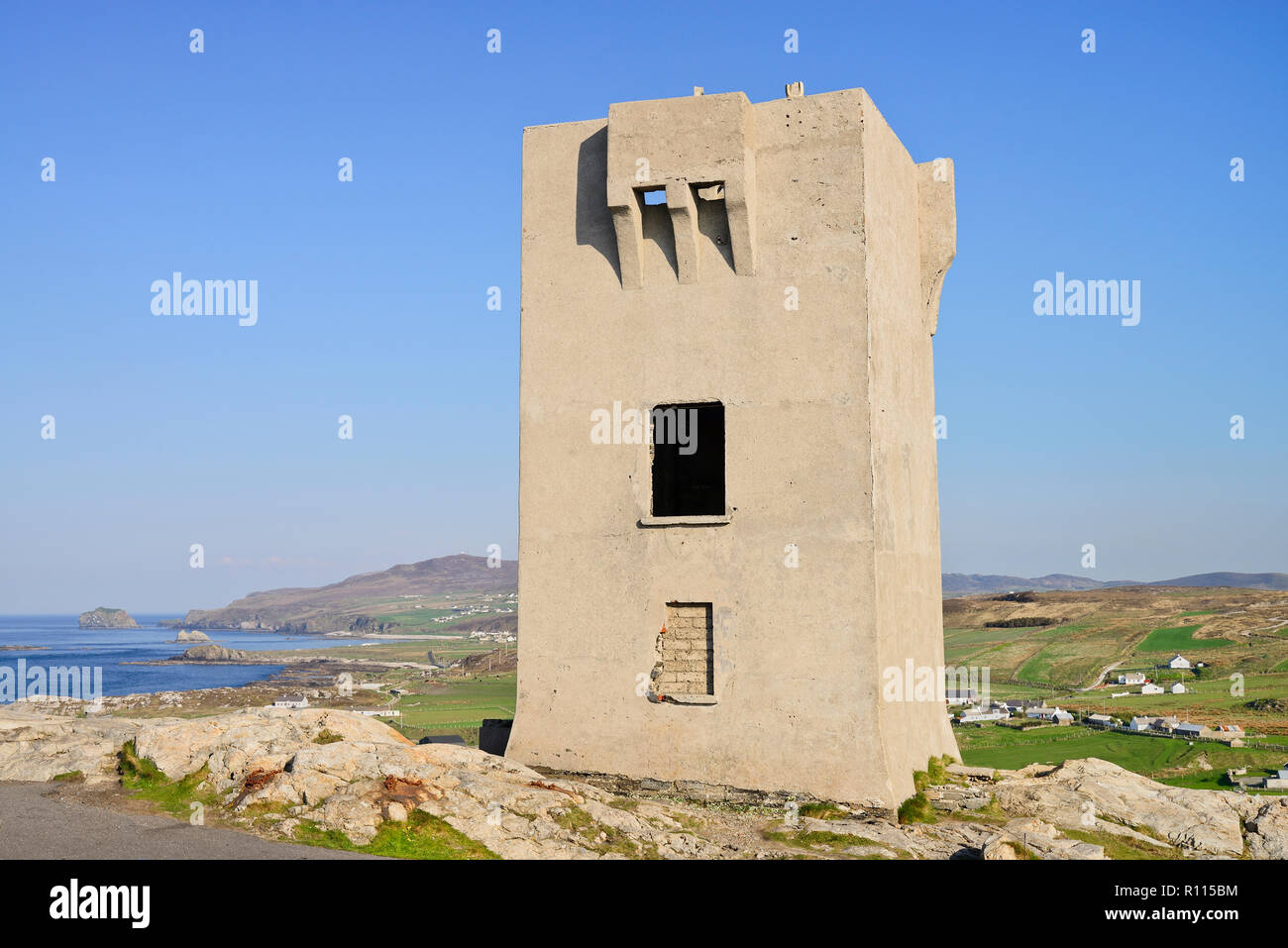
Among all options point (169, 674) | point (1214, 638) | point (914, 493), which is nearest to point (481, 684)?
point (169, 674)

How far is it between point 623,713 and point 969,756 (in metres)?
37.0

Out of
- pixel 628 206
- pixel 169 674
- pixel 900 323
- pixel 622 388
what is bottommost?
Result: pixel 169 674

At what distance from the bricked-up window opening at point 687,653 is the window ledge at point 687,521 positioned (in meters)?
1.14

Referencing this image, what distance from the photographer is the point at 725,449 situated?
15617 mm

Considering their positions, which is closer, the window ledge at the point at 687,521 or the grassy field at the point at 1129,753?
the window ledge at the point at 687,521

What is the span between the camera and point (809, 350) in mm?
15406

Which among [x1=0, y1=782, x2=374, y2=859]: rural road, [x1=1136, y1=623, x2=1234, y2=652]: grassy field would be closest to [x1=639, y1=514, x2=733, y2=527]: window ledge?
[x1=0, y1=782, x2=374, y2=859]: rural road

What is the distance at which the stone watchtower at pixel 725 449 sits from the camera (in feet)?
49.2

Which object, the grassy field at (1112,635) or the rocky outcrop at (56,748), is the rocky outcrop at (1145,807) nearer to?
the rocky outcrop at (56,748)

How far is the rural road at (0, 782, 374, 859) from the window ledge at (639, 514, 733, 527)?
6308 mm

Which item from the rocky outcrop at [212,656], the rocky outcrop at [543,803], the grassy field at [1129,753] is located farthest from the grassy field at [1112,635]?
the rocky outcrop at [212,656]

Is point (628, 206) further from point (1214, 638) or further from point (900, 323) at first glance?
point (1214, 638)

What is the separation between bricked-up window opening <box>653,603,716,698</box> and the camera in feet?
50.7
